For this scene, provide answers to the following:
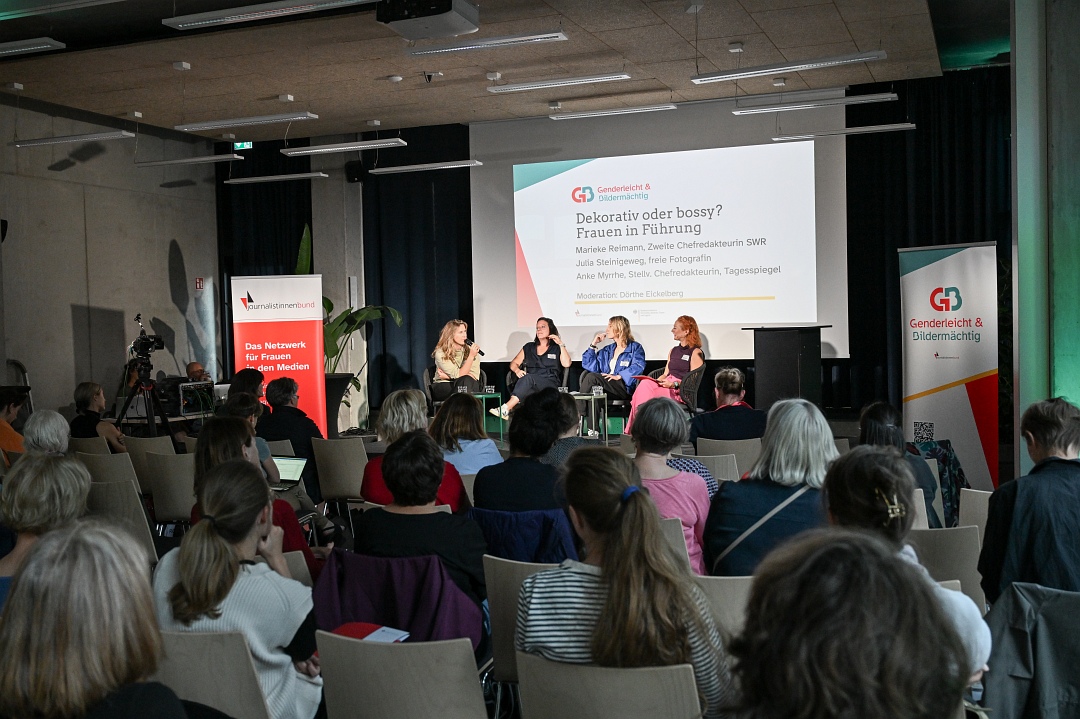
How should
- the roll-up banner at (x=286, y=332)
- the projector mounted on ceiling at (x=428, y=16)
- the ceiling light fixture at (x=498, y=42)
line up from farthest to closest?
1. the roll-up banner at (x=286, y=332)
2. the ceiling light fixture at (x=498, y=42)
3. the projector mounted on ceiling at (x=428, y=16)

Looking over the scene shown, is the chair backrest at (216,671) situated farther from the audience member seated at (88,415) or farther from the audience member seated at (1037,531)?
the audience member seated at (88,415)

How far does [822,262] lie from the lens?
9.91 m

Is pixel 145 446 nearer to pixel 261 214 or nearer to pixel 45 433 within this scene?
pixel 45 433

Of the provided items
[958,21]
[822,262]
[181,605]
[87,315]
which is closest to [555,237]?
[822,262]

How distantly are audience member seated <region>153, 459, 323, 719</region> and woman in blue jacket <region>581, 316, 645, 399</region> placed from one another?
23.9 ft

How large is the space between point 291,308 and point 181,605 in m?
8.38

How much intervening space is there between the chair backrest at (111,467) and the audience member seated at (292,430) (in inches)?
30.7

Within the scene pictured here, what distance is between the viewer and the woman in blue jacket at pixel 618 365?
958 cm

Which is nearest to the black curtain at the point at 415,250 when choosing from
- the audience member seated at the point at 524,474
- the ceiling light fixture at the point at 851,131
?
the ceiling light fixture at the point at 851,131

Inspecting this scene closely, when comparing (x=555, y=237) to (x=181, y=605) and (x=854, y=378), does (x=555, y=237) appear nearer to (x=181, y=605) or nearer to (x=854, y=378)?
(x=854, y=378)

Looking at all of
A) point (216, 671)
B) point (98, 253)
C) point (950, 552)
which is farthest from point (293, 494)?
point (98, 253)

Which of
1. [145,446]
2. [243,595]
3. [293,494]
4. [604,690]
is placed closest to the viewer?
[604,690]

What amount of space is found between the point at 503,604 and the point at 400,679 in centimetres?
73

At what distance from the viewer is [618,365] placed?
9.70m
